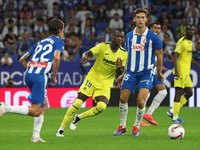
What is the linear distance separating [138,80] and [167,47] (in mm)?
8281

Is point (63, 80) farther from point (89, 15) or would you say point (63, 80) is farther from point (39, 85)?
point (39, 85)

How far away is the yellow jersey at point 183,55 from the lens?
845 centimetres

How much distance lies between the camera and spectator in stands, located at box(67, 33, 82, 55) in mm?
14123

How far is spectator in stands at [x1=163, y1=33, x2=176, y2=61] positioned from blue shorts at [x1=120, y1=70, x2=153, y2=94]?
25.3ft

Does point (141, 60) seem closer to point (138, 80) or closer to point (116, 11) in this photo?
point (138, 80)

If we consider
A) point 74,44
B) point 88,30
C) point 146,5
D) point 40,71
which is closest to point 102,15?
point 88,30

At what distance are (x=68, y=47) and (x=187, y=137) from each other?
28.8 feet

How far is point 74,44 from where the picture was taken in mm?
14195

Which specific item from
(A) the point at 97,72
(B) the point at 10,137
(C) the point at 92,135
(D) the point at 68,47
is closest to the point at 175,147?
(C) the point at 92,135

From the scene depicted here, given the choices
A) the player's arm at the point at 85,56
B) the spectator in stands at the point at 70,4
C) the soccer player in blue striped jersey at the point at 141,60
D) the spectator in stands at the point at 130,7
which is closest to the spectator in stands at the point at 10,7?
the spectator in stands at the point at 70,4

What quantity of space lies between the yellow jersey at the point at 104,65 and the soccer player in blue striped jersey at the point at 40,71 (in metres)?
1.19

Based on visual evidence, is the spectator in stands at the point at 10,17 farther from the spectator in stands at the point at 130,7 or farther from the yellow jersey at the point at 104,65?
the yellow jersey at the point at 104,65

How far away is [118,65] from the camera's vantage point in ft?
21.2

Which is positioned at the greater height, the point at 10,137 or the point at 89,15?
the point at 89,15
